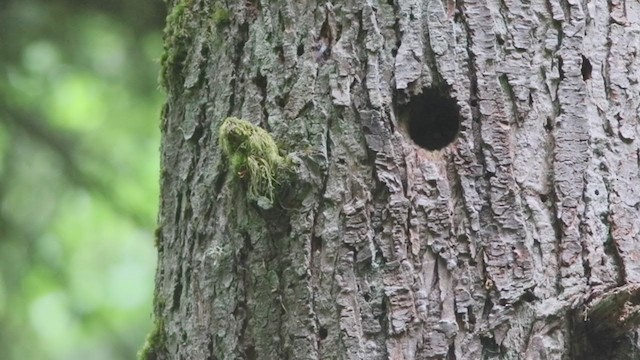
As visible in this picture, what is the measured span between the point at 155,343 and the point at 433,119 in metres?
0.69

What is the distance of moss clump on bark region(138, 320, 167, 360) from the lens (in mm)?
1868

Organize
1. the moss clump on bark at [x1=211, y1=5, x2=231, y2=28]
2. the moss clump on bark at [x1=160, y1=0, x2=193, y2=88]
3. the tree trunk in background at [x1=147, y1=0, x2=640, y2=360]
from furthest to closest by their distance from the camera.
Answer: the moss clump on bark at [x1=160, y1=0, x2=193, y2=88], the moss clump on bark at [x1=211, y1=5, x2=231, y2=28], the tree trunk in background at [x1=147, y1=0, x2=640, y2=360]

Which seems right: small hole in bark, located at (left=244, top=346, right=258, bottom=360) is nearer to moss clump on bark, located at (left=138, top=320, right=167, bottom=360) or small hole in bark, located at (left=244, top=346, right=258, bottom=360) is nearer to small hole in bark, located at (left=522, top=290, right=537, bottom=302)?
moss clump on bark, located at (left=138, top=320, right=167, bottom=360)

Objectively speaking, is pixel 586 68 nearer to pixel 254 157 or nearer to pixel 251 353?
pixel 254 157

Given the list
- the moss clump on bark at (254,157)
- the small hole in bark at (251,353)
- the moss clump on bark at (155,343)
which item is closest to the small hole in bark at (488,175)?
the moss clump on bark at (254,157)

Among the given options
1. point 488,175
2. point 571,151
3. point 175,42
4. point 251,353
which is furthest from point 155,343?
point 571,151

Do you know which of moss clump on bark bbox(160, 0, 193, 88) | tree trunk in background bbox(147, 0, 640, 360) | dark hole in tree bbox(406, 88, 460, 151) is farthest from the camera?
moss clump on bark bbox(160, 0, 193, 88)

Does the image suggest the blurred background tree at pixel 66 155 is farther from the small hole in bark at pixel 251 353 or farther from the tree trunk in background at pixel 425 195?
the small hole in bark at pixel 251 353

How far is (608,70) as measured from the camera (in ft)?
5.67

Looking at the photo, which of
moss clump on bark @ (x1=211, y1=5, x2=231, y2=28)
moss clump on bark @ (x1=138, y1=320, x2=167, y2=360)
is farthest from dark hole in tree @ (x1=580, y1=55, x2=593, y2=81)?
moss clump on bark @ (x1=138, y1=320, x2=167, y2=360)

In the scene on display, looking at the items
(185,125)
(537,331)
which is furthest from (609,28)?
(185,125)

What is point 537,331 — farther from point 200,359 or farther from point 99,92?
point 99,92

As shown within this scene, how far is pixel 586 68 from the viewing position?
172 cm

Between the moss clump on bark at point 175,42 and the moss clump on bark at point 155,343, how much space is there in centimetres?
50
